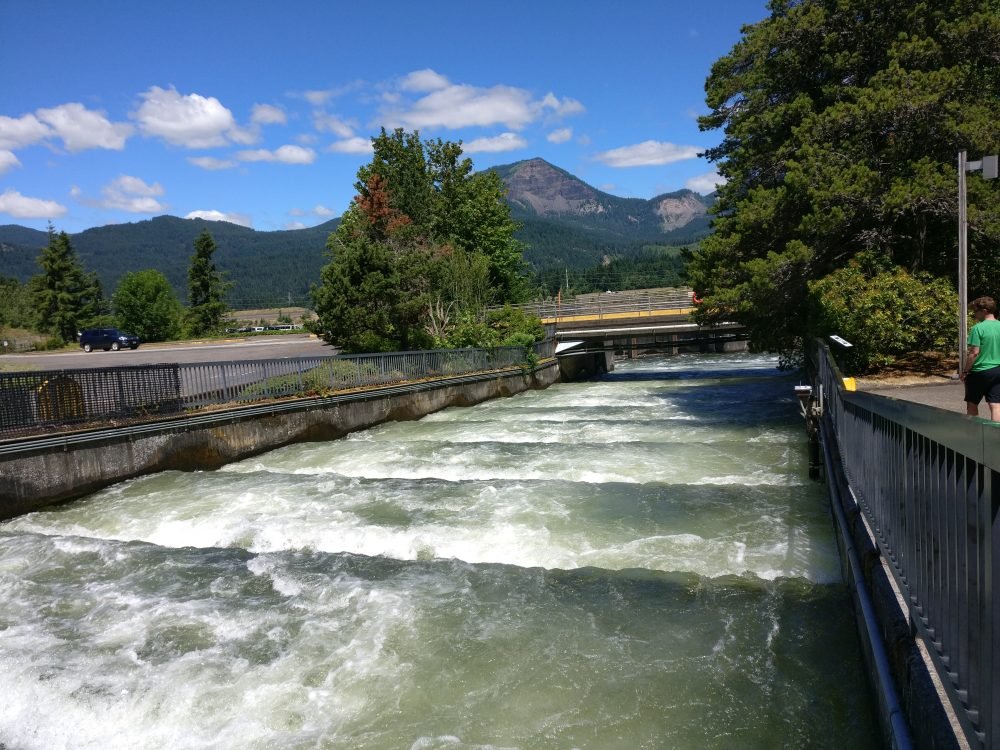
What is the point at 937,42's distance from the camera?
15.8 metres

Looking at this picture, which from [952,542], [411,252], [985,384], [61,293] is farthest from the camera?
[61,293]

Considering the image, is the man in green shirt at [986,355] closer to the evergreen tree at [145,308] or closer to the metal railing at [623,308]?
the metal railing at [623,308]

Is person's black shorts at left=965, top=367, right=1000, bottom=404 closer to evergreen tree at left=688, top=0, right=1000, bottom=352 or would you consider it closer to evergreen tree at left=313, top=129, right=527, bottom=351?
evergreen tree at left=688, top=0, right=1000, bottom=352

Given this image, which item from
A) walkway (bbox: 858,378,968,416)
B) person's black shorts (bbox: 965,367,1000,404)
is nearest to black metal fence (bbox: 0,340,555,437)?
walkway (bbox: 858,378,968,416)

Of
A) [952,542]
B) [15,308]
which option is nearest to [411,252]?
[952,542]

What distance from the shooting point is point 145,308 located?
68.4 metres

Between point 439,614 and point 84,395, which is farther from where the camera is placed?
point 84,395

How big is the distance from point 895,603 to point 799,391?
754cm

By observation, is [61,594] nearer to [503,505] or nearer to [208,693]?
[208,693]

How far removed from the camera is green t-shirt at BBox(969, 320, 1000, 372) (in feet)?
26.3

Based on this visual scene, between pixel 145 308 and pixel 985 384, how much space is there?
2875 inches

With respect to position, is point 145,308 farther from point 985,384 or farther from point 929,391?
point 985,384

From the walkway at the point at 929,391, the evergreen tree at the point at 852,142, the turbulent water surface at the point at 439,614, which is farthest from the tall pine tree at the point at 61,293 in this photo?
the walkway at the point at 929,391

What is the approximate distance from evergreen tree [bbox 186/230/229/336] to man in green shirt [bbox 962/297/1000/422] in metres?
77.5
